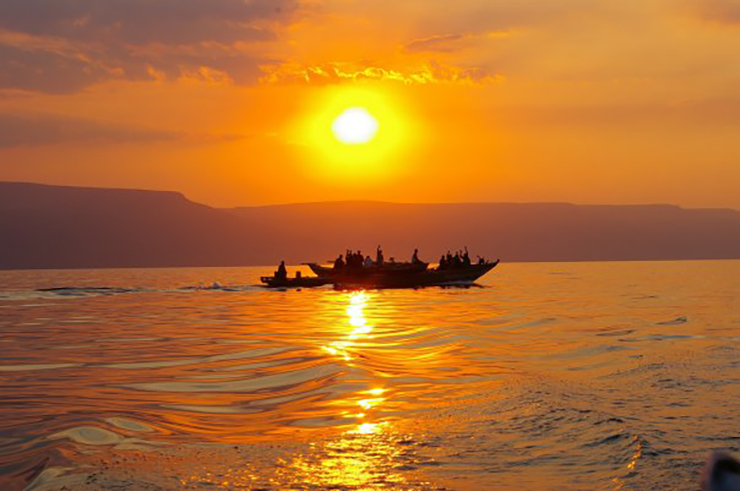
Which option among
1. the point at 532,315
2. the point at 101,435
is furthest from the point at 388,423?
the point at 532,315

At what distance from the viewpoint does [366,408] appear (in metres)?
14.7

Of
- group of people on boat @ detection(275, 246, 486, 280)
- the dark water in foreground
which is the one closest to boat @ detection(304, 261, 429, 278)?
group of people on boat @ detection(275, 246, 486, 280)

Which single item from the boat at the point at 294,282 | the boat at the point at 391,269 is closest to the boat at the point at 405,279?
the boat at the point at 391,269

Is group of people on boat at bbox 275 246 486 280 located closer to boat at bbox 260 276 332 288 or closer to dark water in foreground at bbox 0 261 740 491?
boat at bbox 260 276 332 288

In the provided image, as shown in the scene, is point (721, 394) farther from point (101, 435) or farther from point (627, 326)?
point (627, 326)

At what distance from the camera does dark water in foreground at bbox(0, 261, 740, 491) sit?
10.4 meters

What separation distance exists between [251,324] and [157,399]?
1928 centimetres

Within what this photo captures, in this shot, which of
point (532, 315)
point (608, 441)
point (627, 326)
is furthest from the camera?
point (532, 315)

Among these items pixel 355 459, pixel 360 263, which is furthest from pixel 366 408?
pixel 360 263

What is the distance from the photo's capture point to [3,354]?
23562 mm

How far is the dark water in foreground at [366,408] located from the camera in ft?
34.0

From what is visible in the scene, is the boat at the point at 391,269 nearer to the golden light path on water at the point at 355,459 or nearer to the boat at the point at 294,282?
the boat at the point at 294,282

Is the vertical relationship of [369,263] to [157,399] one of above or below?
above

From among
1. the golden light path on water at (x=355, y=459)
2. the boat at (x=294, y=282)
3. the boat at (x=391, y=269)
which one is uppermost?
the boat at (x=391, y=269)
